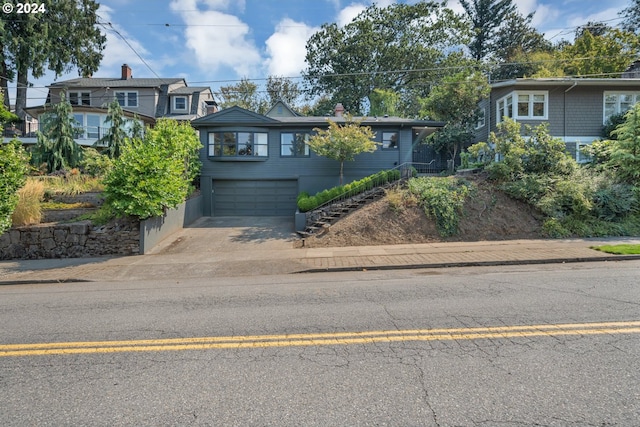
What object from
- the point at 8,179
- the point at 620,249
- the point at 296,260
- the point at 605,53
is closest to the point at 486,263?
the point at 620,249

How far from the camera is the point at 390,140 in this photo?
21.3 m

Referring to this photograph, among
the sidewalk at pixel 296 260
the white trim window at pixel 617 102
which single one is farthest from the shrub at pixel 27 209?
the white trim window at pixel 617 102

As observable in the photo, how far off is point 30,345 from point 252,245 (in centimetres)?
883

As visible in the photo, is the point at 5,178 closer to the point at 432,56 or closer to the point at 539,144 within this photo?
the point at 539,144

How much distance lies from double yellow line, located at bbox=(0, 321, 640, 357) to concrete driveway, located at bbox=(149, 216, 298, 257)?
7506 millimetres

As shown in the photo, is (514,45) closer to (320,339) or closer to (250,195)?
(250,195)

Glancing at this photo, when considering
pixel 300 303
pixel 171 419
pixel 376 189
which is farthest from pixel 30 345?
pixel 376 189

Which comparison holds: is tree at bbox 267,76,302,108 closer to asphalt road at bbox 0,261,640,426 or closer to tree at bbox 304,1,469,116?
tree at bbox 304,1,469,116

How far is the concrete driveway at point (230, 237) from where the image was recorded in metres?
12.7

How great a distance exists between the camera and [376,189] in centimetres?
1577

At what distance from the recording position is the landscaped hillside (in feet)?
41.8

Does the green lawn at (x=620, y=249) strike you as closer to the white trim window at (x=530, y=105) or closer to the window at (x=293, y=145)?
the white trim window at (x=530, y=105)

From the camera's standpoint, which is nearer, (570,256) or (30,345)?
(30,345)

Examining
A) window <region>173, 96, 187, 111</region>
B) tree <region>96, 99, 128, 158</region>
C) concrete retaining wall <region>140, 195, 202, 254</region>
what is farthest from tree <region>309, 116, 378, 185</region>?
window <region>173, 96, 187, 111</region>
